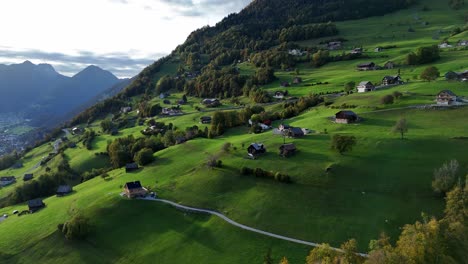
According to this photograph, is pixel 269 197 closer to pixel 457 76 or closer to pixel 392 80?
pixel 392 80

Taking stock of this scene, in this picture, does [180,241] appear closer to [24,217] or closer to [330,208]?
[330,208]

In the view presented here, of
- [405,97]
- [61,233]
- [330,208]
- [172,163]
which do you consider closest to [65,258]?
[61,233]

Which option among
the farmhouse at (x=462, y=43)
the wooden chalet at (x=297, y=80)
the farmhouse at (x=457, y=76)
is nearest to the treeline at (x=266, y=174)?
the farmhouse at (x=457, y=76)

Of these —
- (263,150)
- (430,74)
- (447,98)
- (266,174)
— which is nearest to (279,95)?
(430,74)

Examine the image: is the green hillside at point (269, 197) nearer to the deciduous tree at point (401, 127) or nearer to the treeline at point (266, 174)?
the treeline at point (266, 174)


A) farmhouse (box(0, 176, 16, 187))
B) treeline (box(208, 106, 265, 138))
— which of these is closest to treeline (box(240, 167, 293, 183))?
treeline (box(208, 106, 265, 138))
